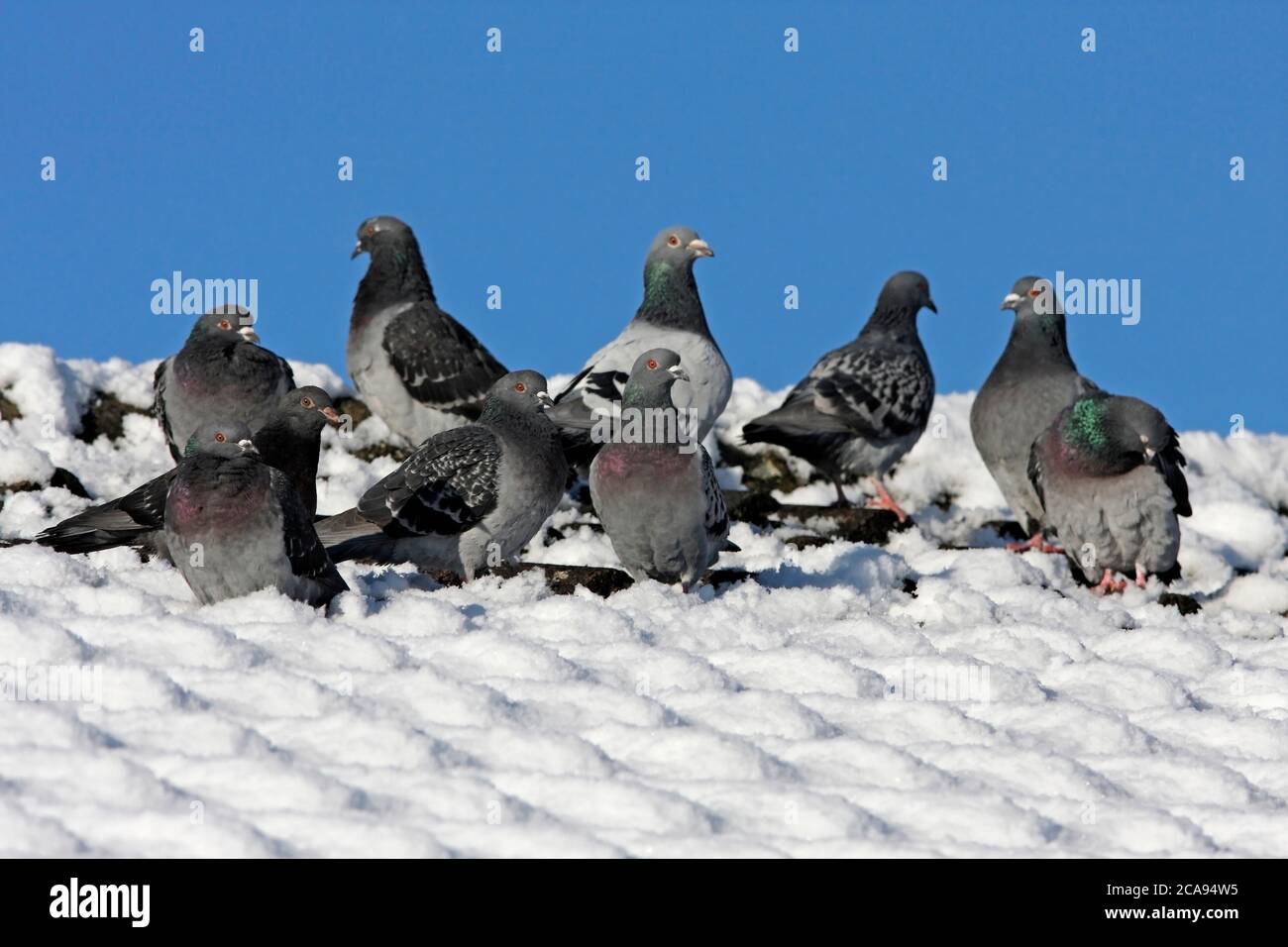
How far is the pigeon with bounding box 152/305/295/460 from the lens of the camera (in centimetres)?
1034

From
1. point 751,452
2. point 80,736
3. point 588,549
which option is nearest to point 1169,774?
point 80,736

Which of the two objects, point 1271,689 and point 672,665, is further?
point 1271,689

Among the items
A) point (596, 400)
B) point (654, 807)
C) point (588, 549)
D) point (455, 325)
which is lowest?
point (654, 807)

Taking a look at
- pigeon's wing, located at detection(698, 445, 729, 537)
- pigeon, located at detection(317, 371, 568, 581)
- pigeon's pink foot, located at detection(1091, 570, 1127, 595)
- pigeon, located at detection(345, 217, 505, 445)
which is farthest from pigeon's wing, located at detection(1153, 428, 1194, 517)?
pigeon, located at detection(345, 217, 505, 445)

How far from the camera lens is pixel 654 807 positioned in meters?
4.74

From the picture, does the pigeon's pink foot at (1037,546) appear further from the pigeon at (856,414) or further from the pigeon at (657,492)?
the pigeon at (657,492)

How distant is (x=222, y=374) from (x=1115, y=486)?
564 centimetres

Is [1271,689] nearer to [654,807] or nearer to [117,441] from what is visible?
[654,807]

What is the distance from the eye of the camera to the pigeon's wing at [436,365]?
42.2 feet

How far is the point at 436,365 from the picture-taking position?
42.3 feet

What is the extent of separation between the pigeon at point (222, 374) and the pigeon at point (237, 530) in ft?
9.94

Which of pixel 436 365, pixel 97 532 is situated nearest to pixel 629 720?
pixel 97 532
